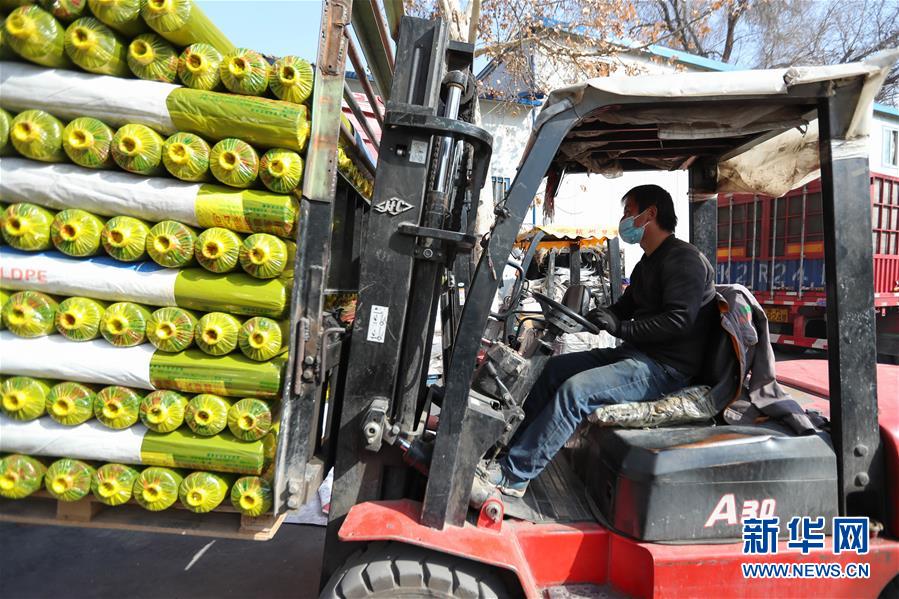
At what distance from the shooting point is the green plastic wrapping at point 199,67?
2.18 metres

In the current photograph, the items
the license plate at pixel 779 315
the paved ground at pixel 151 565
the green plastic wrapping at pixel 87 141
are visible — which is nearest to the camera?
the green plastic wrapping at pixel 87 141

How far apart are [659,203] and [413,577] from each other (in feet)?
7.94

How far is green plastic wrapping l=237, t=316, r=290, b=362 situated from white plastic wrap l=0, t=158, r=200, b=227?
523 mm

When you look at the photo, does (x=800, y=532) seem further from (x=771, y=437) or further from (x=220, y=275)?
(x=220, y=275)

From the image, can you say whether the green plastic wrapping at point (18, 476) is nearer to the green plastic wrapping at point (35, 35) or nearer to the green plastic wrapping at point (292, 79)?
the green plastic wrapping at point (35, 35)

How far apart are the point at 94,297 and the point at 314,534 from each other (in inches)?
101

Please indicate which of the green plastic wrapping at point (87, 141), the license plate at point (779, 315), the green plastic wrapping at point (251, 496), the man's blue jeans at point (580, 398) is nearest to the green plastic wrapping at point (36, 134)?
the green plastic wrapping at point (87, 141)

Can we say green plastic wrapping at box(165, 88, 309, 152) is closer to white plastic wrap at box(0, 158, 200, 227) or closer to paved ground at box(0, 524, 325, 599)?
white plastic wrap at box(0, 158, 200, 227)

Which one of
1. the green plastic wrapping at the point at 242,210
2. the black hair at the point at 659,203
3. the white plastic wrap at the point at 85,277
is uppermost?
the black hair at the point at 659,203

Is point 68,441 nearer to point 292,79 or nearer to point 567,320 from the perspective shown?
point 292,79

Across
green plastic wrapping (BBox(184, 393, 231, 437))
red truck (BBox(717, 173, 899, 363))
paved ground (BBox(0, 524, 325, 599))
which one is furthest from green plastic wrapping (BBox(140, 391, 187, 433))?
red truck (BBox(717, 173, 899, 363))

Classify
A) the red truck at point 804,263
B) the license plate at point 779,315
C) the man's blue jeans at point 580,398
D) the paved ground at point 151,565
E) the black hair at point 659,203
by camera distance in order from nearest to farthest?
the man's blue jeans at point 580,398 < the black hair at point 659,203 < the paved ground at point 151,565 < the red truck at point 804,263 < the license plate at point 779,315

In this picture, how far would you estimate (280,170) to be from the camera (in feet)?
7.31

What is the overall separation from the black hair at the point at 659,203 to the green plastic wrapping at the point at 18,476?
11.0 feet
